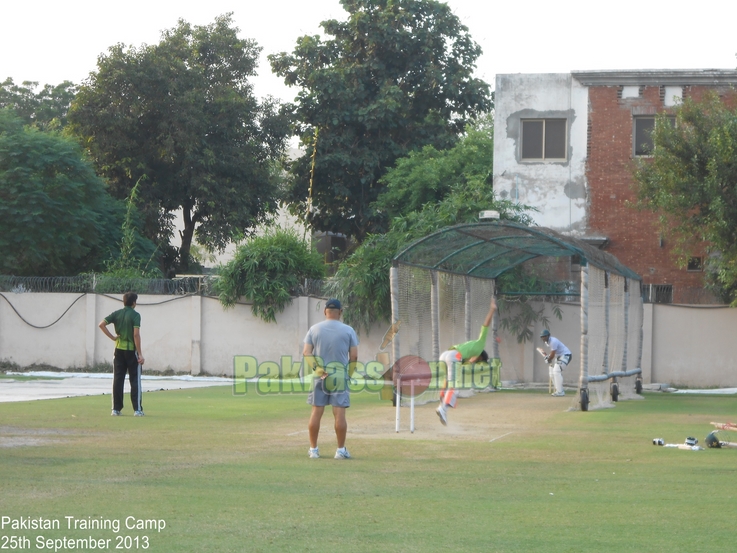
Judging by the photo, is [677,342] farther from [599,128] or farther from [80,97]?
[80,97]

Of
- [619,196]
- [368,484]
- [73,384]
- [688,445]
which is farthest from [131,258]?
[368,484]

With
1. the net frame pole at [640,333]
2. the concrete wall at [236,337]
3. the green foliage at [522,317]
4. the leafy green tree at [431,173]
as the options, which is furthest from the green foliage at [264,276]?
the net frame pole at [640,333]

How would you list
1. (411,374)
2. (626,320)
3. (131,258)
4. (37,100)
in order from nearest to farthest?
1. (411,374)
2. (626,320)
3. (131,258)
4. (37,100)

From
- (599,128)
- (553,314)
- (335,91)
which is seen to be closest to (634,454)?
(553,314)

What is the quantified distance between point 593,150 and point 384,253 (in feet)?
23.9

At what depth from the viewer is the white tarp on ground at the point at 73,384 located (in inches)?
804

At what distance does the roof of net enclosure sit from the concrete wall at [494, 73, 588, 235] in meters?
6.55

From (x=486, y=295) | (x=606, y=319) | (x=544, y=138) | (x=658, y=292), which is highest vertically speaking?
(x=544, y=138)

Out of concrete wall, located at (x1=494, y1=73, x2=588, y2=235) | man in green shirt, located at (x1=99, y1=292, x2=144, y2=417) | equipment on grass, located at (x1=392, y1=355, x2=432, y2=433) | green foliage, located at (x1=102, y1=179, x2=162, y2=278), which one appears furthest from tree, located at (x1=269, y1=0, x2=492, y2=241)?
man in green shirt, located at (x1=99, y1=292, x2=144, y2=417)

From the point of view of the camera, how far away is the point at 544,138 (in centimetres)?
2870

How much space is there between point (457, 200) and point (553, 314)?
400cm

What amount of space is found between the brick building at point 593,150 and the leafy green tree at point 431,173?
3.73 metres

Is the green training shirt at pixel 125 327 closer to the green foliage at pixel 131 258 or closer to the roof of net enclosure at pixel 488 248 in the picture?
the roof of net enclosure at pixel 488 248

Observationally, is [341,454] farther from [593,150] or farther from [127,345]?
[593,150]
